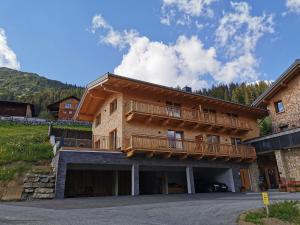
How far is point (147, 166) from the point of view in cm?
1977

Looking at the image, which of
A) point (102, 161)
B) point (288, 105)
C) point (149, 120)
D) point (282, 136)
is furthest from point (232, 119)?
point (102, 161)

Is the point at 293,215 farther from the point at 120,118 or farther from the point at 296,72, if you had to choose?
the point at 296,72

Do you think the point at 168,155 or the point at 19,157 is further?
the point at 19,157

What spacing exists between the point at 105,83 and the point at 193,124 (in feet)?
27.3

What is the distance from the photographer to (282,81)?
2570 centimetres

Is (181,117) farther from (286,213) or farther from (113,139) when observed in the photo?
(286,213)

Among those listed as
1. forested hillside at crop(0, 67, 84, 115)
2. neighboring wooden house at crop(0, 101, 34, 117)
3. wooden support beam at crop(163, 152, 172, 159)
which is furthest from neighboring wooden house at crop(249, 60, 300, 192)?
forested hillside at crop(0, 67, 84, 115)

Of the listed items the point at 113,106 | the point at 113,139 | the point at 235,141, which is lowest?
the point at 113,139

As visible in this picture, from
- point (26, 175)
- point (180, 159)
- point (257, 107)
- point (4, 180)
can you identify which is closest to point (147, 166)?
point (180, 159)

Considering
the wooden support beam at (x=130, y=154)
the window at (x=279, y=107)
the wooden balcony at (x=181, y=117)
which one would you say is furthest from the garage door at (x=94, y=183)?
the window at (x=279, y=107)

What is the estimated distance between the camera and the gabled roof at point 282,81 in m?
24.2

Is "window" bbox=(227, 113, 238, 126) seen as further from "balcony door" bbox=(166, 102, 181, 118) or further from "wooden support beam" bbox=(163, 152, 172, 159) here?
"wooden support beam" bbox=(163, 152, 172, 159)

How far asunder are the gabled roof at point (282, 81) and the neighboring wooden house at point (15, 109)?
4695 centimetres

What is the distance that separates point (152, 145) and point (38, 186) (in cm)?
780
